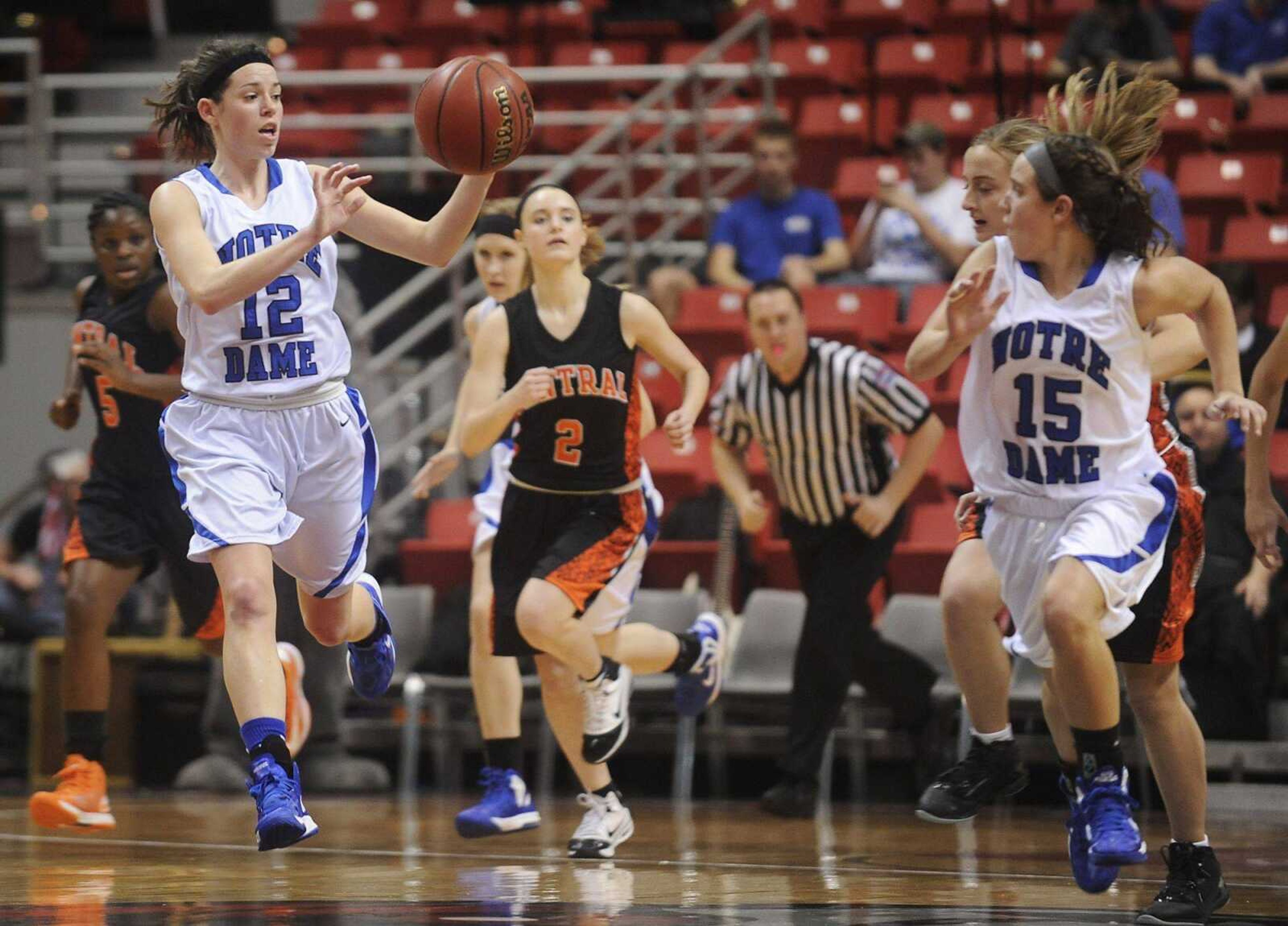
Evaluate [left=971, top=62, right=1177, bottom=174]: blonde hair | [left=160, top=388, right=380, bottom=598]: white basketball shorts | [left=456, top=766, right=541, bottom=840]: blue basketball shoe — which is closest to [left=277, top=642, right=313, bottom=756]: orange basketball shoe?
[left=456, top=766, right=541, bottom=840]: blue basketball shoe

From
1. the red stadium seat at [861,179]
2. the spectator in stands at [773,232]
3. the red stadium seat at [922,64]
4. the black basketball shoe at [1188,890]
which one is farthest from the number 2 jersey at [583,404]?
the red stadium seat at [922,64]

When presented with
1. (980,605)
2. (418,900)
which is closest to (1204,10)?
(980,605)

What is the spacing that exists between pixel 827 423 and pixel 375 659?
2.45 metres

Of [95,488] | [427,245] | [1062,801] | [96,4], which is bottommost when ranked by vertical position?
[1062,801]

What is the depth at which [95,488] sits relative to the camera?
21.3ft

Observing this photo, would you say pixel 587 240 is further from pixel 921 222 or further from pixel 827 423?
pixel 921 222

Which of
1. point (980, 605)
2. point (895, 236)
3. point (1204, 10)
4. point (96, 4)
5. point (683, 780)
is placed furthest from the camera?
point (96, 4)

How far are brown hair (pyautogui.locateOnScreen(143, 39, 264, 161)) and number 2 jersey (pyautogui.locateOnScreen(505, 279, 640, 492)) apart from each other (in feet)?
4.65

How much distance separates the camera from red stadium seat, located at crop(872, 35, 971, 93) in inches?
447

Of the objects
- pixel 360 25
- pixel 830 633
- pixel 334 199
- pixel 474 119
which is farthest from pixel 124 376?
pixel 360 25

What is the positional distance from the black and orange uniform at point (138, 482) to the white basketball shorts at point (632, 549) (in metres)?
0.95

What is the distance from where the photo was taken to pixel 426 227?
492cm

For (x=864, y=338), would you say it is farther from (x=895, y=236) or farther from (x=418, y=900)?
(x=418, y=900)

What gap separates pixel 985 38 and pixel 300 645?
586cm
